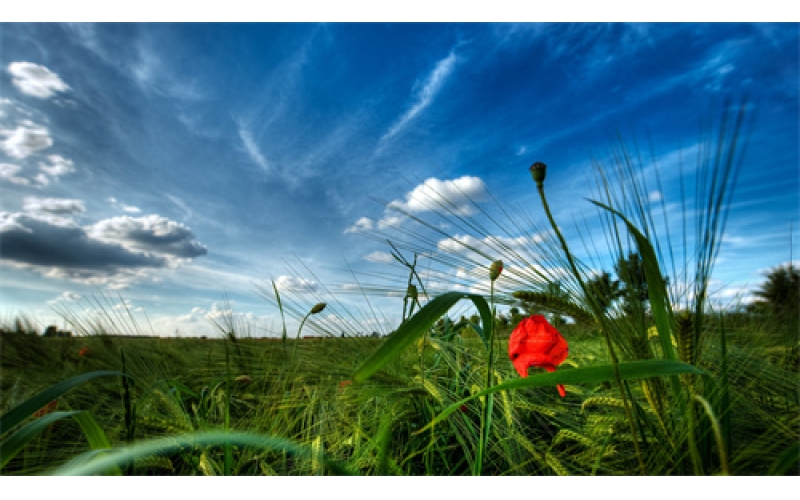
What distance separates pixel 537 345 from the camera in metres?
0.67

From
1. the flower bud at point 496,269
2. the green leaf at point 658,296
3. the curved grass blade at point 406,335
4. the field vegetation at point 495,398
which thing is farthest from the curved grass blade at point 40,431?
the green leaf at point 658,296

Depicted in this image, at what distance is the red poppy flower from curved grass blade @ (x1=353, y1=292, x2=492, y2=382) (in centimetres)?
24

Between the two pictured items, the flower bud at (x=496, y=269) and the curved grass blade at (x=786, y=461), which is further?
the flower bud at (x=496, y=269)

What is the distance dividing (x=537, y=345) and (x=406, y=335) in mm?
318

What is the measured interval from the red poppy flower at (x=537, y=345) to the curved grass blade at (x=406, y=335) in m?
0.24

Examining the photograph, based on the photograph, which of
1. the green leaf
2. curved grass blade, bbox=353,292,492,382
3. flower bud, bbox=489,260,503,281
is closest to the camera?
curved grass blade, bbox=353,292,492,382

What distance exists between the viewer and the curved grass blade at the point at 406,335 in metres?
0.40

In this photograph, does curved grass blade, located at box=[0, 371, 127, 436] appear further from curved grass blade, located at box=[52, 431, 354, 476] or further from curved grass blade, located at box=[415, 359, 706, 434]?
curved grass blade, located at box=[415, 359, 706, 434]

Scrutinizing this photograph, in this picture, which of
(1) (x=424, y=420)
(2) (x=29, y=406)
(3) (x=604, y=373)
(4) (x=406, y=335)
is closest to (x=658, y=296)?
(3) (x=604, y=373)

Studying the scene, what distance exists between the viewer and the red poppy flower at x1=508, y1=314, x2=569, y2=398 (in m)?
0.67

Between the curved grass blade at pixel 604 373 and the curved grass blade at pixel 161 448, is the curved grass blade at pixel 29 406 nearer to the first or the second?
the curved grass blade at pixel 161 448

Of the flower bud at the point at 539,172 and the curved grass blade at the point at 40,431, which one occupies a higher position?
the flower bud at the point at 539,172

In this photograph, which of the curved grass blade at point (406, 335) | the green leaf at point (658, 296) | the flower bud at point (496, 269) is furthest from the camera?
the flower bud at point (496, 269)

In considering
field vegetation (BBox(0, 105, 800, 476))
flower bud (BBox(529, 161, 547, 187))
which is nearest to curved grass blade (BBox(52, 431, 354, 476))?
field vegetation (BBox(0, 105, 800, 476))
